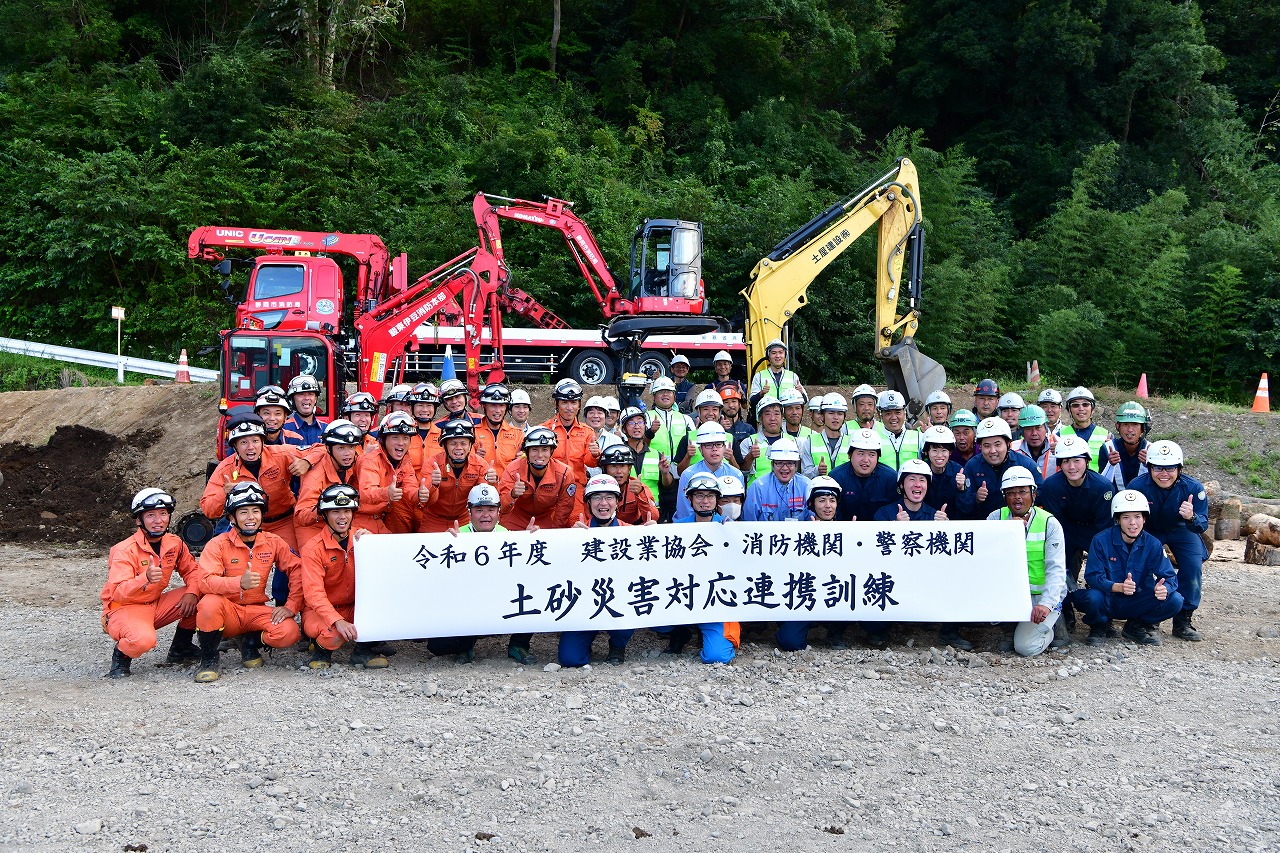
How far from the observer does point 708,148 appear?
29.2 metres

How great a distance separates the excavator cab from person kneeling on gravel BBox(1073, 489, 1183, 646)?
11.6 metres

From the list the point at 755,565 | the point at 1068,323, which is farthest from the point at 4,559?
the point at 1068,323

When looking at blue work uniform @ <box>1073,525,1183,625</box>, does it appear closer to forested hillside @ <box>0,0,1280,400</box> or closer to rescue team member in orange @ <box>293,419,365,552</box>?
rescue team member in orange @ <box>293,419,365,552</box>

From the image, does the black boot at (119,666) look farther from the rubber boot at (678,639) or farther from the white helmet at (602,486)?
the rubber boot at (678,639)

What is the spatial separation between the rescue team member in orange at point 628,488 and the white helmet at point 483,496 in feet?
3.01

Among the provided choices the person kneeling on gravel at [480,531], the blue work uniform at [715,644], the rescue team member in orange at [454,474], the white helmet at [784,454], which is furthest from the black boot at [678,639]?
the rescue team member in orange at [454,474]

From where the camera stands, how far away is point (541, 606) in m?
7.61

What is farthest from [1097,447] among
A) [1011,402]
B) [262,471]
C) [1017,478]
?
[262,471]

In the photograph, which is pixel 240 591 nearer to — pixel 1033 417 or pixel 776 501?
pixel 776 501

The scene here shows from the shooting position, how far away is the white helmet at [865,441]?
8.48 m

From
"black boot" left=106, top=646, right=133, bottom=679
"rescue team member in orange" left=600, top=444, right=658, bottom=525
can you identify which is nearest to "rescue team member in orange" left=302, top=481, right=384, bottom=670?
"black boot" left=106, top=646, right=133, bottom=679

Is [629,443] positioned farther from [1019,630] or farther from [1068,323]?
[1068,323]

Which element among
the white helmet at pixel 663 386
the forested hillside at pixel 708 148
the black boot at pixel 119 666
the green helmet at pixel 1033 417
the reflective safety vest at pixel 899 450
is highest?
the forested hillside at pixel 708 148

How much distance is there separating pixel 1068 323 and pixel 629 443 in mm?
16756
